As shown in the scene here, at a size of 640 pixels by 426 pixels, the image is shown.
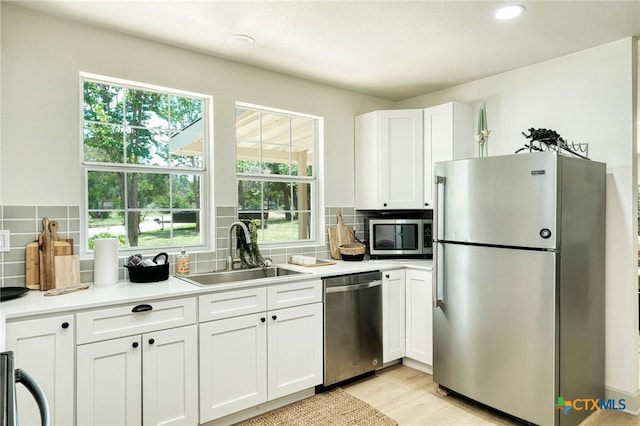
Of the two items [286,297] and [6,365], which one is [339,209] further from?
[6,365]

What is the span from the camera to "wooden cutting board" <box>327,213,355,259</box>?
145 inches

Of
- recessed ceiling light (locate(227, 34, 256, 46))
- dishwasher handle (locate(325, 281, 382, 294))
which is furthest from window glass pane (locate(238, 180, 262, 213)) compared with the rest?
recessed ceiling light (locate(227, 34, 256, 46))

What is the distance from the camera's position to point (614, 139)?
8.82 feet

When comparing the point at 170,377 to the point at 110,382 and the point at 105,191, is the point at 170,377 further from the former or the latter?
the point at 105,191

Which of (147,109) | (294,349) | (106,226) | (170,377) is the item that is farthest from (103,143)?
(294,349)

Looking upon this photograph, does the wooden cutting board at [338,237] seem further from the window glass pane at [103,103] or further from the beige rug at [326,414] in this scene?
the window glass pane at [103,103]

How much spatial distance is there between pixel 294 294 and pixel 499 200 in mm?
1503

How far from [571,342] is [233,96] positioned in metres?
2.91

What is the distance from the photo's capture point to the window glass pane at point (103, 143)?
8.42ft

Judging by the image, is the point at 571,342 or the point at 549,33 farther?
the point at 549,33

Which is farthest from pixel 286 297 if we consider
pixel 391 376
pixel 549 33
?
pixel 549 33

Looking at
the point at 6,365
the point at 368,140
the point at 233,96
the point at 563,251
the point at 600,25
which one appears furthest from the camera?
the point at 368,140

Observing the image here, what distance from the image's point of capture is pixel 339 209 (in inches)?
149

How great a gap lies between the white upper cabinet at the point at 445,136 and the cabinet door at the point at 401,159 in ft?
0.22
